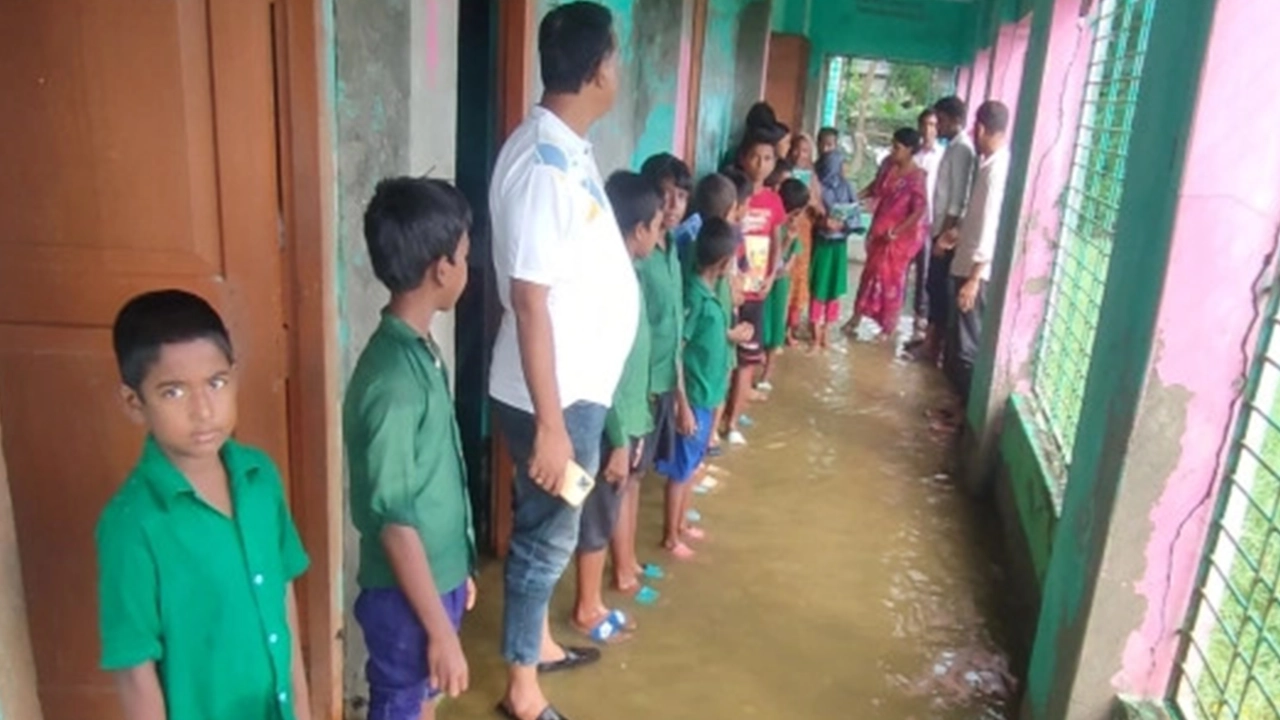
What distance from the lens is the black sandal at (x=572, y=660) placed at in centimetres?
266

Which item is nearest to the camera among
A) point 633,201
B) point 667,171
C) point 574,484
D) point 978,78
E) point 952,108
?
point 574,484

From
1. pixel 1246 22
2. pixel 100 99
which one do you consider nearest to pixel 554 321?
pixel 100 99

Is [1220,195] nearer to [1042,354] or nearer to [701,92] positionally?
[1042,354]

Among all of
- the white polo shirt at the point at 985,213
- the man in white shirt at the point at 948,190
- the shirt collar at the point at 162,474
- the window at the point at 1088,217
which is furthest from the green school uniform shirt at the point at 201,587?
the man in white shirt at the point at 948,190

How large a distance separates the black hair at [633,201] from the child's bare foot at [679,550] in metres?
1.35

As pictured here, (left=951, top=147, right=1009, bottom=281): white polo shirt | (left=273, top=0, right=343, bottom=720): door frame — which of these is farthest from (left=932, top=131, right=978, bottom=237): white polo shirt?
(left=273, top=0, right=343, bottom=720): door frame

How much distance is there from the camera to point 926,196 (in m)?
6.18

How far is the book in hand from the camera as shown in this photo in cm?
204

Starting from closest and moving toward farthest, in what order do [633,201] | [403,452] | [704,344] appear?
1. [403,452]
2. [633,201]
3. [704,344]

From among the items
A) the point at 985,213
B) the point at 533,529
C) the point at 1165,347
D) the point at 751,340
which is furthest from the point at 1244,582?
the point at 985,213

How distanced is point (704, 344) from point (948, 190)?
313 cm

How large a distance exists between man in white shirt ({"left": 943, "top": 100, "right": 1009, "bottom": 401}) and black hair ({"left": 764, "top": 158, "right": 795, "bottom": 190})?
3.34 ft

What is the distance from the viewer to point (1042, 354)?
405 centimetres

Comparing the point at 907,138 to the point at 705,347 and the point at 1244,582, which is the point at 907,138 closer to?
the point at 705,347
